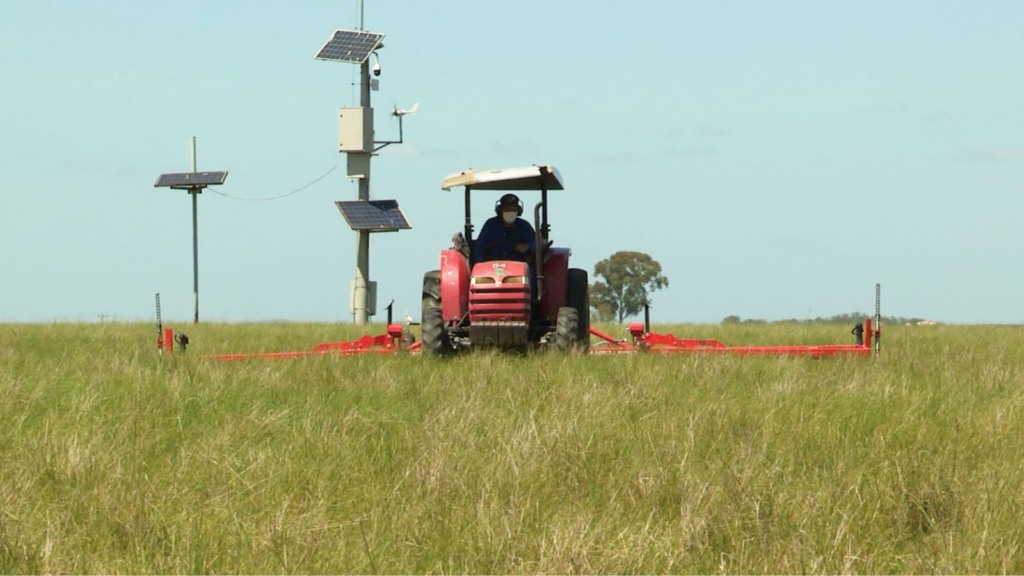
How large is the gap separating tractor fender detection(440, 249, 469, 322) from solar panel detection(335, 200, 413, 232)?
1977cm

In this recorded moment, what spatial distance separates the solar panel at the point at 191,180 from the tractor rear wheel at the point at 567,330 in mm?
25907

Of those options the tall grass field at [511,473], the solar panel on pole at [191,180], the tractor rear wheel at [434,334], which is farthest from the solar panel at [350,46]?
the tall grass field at [511,473]

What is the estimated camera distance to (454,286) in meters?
14.5

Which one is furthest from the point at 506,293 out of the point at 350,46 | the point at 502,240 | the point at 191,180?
the point at 191,180

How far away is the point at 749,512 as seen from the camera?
222 inches

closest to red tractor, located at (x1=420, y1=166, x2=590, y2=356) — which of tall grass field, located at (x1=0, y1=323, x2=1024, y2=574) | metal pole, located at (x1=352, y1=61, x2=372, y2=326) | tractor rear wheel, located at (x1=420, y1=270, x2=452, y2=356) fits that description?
tractor rear wheel, located at (x1=420, y1=270, x2=452, y2=356)

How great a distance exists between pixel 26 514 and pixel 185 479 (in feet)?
2.94

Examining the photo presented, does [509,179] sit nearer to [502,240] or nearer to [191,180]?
[502,240]

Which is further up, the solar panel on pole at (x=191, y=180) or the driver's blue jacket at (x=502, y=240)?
the solar panel on pole at (x=191, y=180)

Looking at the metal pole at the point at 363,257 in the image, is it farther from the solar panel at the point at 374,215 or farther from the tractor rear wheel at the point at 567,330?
the tractor rear wheel at the point at 567,330

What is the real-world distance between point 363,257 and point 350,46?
17.7 feet

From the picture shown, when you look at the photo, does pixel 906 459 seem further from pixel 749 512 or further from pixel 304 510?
pixel 304 510

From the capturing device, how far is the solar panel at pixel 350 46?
3597 cm

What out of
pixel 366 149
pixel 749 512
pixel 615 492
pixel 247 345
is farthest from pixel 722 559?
pixel 366 149
